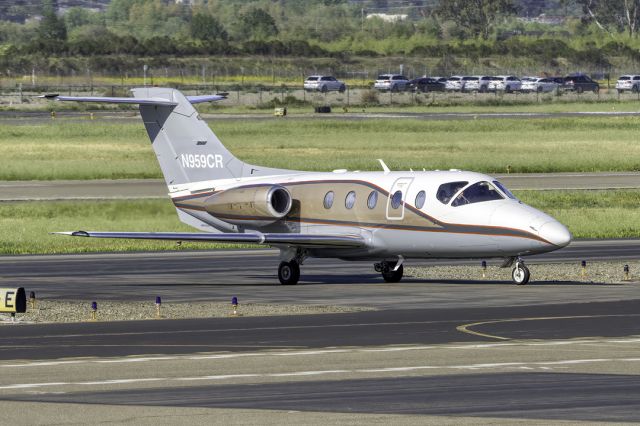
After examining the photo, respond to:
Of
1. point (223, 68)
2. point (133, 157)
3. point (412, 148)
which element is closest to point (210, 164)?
point (133, 157)

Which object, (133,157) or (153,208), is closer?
(153,208)

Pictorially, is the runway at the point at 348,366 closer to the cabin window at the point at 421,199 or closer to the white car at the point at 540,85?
the cabin window at the point at 421,199

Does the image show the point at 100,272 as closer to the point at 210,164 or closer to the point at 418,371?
the point at 210,164

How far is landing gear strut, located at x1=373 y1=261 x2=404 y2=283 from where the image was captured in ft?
119

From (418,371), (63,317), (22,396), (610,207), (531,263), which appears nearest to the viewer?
(22,396)

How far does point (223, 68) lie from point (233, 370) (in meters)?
168

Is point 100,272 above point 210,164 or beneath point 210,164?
beneath

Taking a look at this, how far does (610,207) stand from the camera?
2301 inches

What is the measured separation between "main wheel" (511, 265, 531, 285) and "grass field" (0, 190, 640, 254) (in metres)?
17.1

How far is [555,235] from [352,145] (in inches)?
2202

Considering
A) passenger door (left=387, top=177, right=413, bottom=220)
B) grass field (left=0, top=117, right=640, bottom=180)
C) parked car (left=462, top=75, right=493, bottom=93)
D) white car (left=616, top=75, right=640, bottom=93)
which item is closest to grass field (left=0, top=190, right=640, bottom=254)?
passenger door (left=387, top=177, right=413, bottom=220)

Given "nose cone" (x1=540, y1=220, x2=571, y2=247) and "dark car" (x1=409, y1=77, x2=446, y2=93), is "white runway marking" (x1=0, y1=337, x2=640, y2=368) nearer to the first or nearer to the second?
"nose cone" (x1=540, y1=220, x2=571, y2=247)

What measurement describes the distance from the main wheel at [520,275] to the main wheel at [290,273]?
5924 mm

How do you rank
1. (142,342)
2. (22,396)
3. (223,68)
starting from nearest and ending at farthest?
(22,396)
(142,342)
(223,68)
